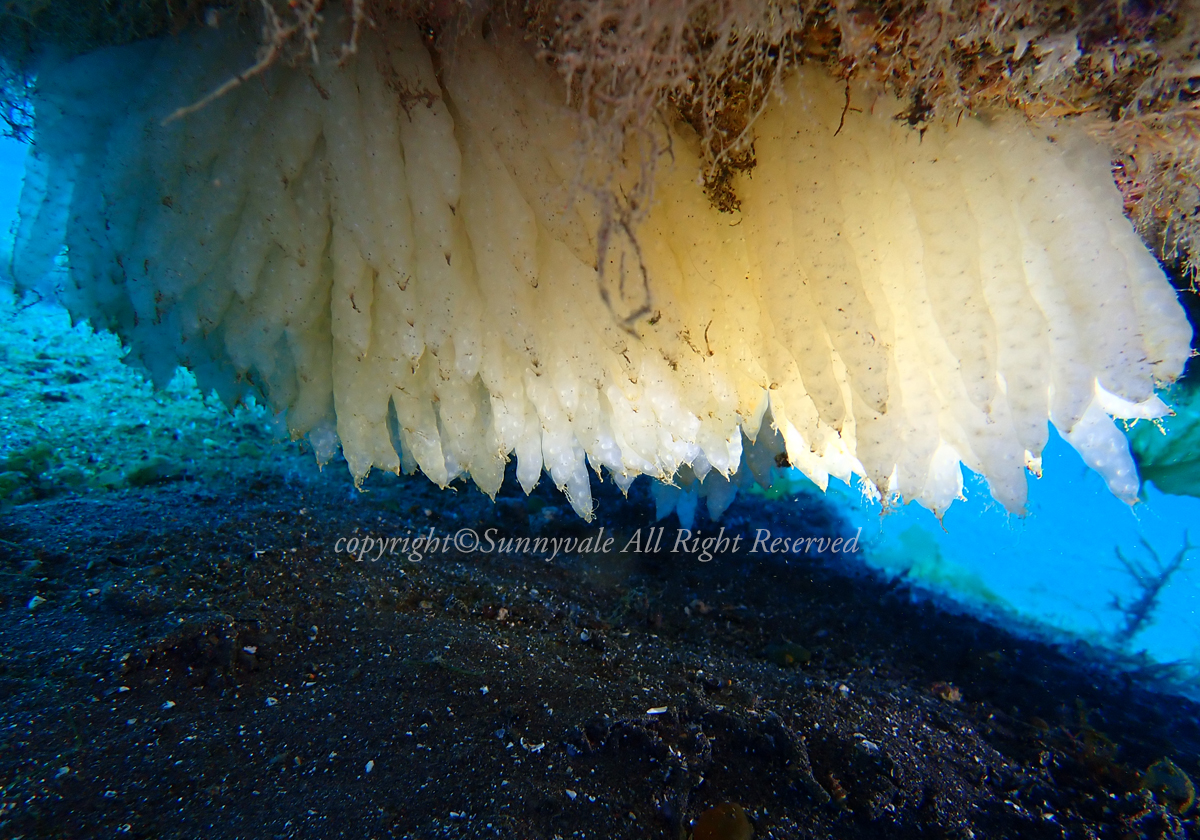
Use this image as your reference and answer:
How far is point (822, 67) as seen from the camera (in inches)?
52.3

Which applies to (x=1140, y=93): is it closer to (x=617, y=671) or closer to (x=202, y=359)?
(x=617, y=671)

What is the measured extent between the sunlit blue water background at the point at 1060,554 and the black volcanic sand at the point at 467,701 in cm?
79

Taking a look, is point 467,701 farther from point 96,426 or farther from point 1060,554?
point 1060,554

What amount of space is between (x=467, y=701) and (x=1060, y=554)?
4.85 m

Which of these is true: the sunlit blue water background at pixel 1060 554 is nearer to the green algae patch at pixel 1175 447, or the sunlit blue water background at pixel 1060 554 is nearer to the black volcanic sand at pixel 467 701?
the green algae patch at pixel 1175 447

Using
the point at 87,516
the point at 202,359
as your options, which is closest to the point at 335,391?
the point at 202,359

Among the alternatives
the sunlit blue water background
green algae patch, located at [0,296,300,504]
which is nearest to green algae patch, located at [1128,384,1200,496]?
the sunlit blue water background

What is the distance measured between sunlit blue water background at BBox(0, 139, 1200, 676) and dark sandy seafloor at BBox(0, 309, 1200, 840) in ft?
1.99

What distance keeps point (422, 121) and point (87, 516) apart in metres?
2.14

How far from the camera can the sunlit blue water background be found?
149 inches

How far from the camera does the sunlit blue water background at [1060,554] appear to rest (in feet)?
12.4

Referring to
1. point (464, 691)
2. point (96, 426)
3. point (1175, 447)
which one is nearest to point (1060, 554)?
point (1175, 447)

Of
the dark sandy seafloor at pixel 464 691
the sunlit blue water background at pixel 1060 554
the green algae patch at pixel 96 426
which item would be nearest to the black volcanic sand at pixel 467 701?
the dark sandy seafloor at pixel 464 691

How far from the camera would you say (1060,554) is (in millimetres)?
4086
